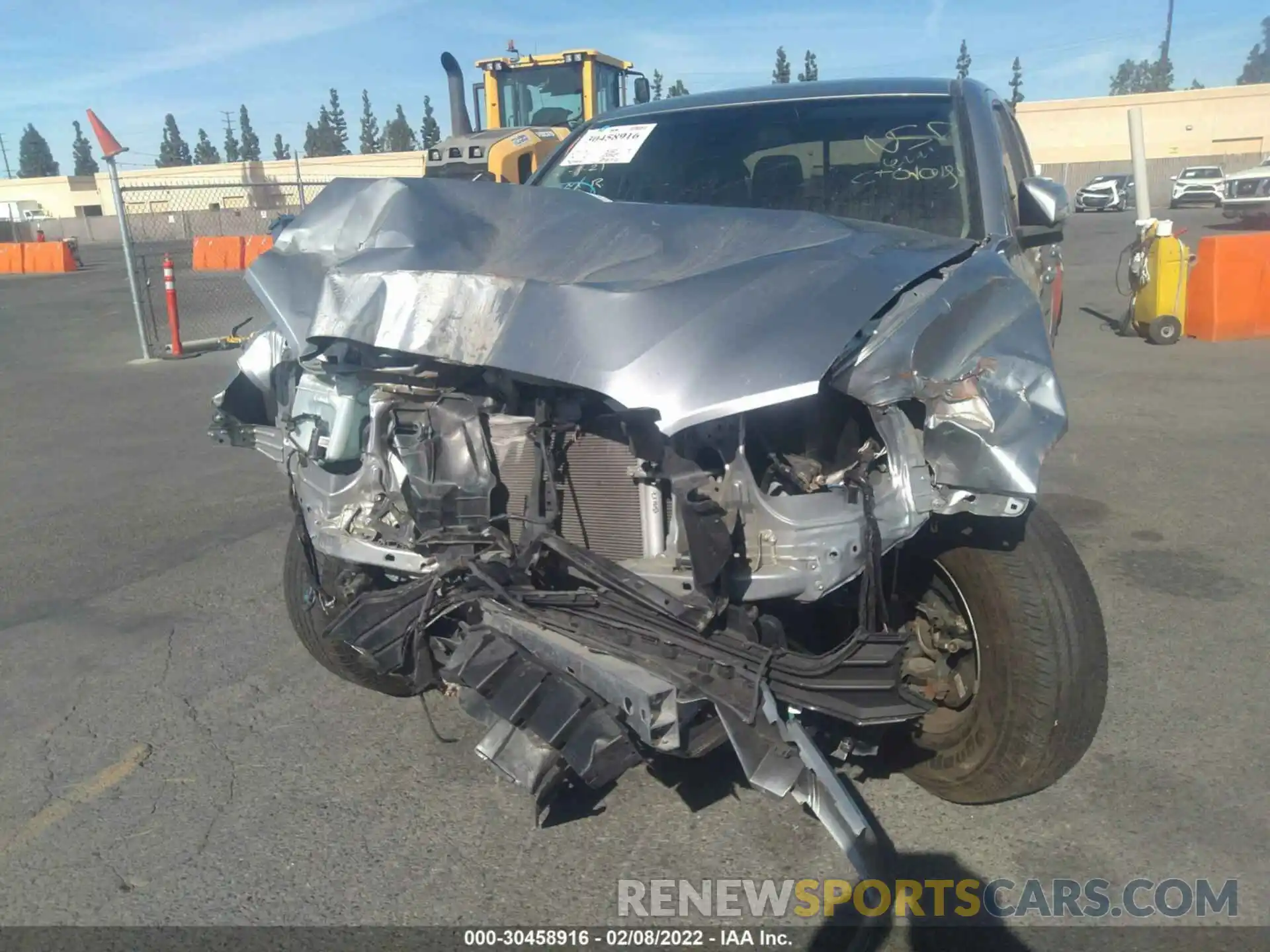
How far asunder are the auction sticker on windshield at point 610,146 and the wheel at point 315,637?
1.97 m

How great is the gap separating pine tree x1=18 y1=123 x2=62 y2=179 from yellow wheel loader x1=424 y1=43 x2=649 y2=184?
436 feet

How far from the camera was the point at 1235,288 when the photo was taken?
11.5 metres

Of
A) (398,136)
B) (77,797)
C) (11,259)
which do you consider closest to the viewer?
(77,797)

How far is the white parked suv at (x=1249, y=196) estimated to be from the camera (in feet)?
94.8

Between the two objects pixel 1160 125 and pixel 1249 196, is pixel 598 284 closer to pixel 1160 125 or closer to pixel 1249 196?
pixel 1249 196

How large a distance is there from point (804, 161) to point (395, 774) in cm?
265

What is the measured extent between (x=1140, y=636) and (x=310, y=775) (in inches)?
124

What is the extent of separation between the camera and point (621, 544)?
289cm

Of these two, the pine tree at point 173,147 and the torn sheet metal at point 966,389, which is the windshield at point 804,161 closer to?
the torn sheet metal at point 966,389

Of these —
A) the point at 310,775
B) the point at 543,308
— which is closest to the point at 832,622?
the point at 543,308

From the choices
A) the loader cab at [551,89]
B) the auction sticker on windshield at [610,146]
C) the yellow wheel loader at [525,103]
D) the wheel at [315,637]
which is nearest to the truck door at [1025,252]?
the auction sticker on windshield at [610,146]

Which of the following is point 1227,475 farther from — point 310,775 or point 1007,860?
point 310,775

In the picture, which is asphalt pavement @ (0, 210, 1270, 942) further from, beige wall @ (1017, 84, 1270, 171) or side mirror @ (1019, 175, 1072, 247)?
beige wall @ (1017, 84, 1270, 171)

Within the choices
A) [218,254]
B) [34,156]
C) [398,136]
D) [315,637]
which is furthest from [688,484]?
[34,156]
